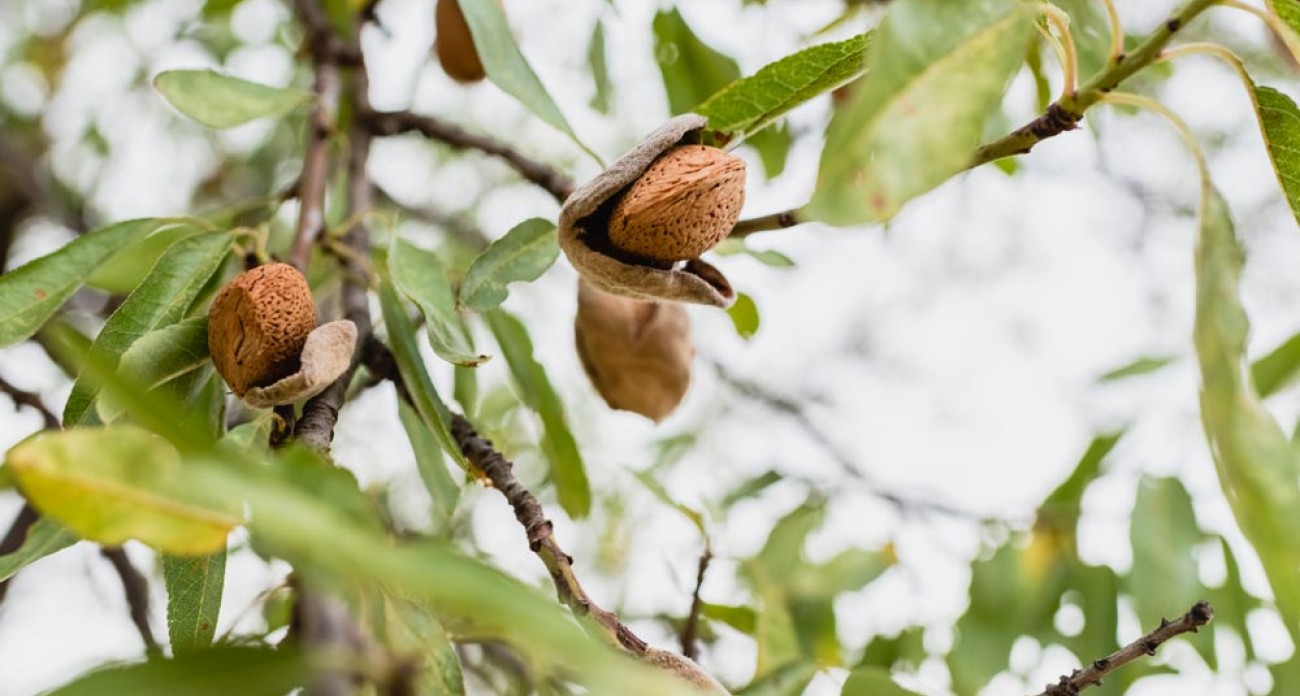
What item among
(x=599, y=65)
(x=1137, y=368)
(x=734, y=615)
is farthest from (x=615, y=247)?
(x=1137, y=368)

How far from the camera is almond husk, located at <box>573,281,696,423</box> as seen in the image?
1210 mm

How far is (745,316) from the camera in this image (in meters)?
1.27

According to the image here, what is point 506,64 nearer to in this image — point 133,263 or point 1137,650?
point 133,263

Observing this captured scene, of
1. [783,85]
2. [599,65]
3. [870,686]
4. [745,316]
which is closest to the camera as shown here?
[783,85]

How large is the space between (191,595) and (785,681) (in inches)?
20.5

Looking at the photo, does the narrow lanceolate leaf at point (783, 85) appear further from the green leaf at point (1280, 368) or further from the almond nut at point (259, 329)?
the green leaf at point (1280, 368)

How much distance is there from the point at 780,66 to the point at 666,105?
72 centimetres

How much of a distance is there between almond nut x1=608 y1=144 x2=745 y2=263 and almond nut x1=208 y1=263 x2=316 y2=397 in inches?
9.2

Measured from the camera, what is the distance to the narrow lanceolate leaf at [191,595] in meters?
0.87

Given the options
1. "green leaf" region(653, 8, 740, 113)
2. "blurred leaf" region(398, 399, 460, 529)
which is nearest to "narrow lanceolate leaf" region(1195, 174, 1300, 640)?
"blurred leaf" region(398, 399, 460, 529)

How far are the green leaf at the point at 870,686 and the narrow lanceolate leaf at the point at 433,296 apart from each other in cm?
43

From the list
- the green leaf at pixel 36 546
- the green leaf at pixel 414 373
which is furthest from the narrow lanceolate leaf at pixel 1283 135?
the green leaf at pixel 36 546

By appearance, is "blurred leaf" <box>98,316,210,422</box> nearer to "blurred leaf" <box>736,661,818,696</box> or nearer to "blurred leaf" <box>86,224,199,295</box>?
"blurred leaf" <box>86,224,199,295</box>

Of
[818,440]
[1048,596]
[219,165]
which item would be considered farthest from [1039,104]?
[219,165]
